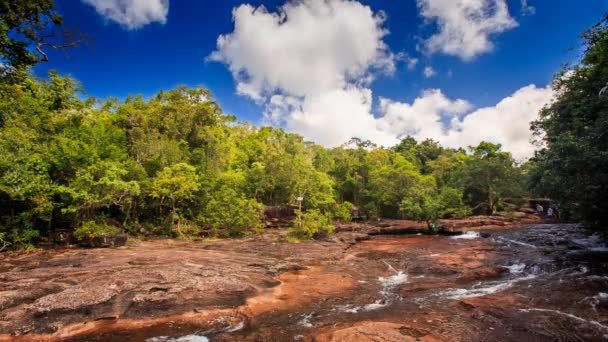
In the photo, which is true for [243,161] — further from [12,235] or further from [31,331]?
[31,331]

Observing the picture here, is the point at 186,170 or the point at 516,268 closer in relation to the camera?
the point at 516,268

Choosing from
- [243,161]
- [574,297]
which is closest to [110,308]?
[574,297]

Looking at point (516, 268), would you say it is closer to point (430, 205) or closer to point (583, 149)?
point (583, 149)

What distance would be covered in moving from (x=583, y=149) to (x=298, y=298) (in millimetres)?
11903

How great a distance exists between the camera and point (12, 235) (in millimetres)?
15531

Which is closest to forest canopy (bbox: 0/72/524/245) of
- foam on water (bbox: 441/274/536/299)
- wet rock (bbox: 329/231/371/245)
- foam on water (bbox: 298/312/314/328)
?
wet rock (bbox: 329/231/371/245)

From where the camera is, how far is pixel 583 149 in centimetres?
1119

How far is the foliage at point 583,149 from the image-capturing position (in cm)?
1092

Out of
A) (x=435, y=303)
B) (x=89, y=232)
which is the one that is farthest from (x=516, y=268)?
(x=89, y=232)

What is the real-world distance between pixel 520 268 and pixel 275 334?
1107 cm

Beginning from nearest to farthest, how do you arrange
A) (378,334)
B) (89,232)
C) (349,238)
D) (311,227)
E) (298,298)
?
(378,334), (298,298), (89,232), (311,227), (349,238)

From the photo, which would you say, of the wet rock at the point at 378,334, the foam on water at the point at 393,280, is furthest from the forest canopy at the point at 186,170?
the wet rock at the point at 378,334

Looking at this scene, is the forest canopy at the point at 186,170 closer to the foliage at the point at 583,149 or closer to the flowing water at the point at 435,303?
the foliage at the point at 583,149

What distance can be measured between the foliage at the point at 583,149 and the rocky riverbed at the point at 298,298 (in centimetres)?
255
